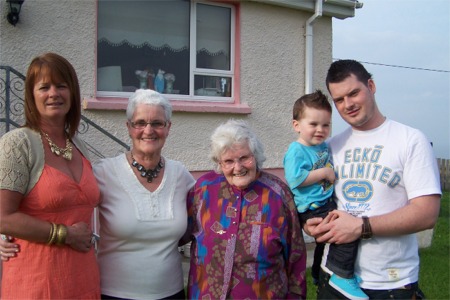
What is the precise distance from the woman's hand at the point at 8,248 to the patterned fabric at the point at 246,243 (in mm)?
905

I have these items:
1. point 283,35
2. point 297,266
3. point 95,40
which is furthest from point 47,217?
point 283,35

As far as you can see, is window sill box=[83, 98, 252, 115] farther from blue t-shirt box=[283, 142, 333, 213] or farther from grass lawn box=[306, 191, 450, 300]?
blue t-shirt box=[283, 142, 333, 213]

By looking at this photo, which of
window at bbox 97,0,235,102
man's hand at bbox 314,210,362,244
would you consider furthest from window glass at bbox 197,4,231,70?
man's hand at bbox 314,210,362,244

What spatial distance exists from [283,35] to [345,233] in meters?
5.19

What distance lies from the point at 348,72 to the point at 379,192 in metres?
0.64

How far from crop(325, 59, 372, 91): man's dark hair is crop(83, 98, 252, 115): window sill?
3775 millimetres

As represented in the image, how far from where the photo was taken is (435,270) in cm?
608

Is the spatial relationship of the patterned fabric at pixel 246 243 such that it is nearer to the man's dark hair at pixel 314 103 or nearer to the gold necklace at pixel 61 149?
the man's dark hair at pixel 314 103

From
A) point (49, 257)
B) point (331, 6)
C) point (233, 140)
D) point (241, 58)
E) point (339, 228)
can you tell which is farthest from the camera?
point (331, 6)

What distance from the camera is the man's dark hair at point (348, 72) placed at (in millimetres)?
2518

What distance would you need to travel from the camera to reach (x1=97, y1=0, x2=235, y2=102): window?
619 cm

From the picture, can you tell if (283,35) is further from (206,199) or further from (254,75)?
(206,199)

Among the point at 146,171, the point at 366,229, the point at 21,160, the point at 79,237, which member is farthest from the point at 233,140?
the point at 21,160

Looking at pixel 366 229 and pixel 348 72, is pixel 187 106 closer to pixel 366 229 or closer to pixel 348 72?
pixel 348 72
